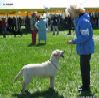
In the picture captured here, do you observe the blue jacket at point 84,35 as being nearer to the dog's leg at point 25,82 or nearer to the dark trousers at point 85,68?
the dark trousers at point 85,68

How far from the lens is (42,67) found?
29.7 ft

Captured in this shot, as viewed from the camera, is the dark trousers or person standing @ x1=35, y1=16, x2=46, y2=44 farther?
person standing @ x1=35, y1=16, x2=46, y2=44

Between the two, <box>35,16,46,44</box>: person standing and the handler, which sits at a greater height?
the handler

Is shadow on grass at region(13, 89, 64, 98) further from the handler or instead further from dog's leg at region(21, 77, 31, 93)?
the handler

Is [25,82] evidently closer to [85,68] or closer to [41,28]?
[85,68]

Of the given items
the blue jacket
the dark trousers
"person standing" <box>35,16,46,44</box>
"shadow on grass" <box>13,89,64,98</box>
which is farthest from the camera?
"person standing" <box>35,16,46,44</box>

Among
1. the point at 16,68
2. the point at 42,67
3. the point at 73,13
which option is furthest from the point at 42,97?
the point at 16,68

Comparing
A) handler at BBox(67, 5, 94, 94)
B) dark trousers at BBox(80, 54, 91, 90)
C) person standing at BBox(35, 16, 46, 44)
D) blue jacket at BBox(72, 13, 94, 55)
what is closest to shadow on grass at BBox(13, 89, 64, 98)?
dark trousers at BBox(80, 54, 91, 90)

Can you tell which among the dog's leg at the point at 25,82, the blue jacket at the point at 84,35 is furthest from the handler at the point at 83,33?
the dog's leg at the point at 25,82

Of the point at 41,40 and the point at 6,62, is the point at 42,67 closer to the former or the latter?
the point at 6,62

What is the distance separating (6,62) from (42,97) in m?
5.89

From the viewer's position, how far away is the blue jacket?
8.64 meters

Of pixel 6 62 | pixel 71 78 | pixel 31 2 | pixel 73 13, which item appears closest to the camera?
pixel 73 13

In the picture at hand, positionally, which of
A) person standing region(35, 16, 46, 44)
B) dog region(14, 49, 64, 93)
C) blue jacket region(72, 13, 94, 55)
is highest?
blue jacket region(72, 13, 94, 55)
